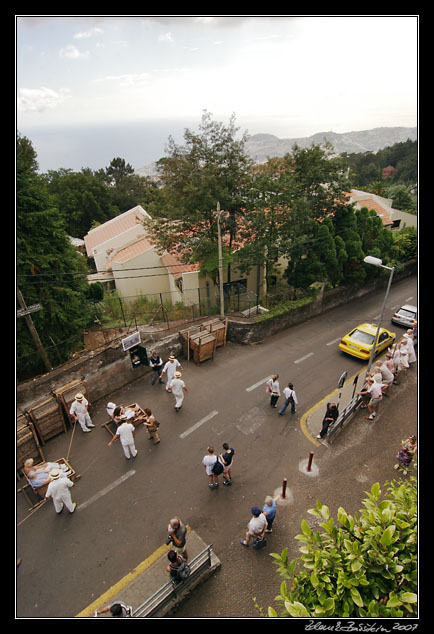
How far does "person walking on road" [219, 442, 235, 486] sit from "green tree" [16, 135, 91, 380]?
7.73m

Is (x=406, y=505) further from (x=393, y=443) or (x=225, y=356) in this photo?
(x=225, y=356)

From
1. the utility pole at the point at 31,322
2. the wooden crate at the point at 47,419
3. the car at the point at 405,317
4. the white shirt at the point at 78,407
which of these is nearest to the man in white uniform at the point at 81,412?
the white shirt at the point at 78,407

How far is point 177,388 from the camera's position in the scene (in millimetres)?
9945

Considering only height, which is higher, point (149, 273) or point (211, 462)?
point (149, 273)

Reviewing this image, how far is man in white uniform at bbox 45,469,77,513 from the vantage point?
6.96 meters

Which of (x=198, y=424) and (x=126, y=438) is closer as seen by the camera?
(x=126, y=438)

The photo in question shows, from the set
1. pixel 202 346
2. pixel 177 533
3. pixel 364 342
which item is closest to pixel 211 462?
pixel 177 533

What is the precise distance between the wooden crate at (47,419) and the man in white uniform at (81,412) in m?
0.43

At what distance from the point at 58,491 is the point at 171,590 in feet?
10.9

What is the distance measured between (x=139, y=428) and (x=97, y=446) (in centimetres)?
130

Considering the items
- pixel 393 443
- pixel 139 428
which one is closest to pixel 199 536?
pixel 139 428

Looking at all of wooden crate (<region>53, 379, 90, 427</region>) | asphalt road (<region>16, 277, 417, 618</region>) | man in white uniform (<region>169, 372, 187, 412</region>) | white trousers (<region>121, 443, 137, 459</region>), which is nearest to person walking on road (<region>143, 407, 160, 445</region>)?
asphalt road (<region>16, 277, 417, 618</region>)

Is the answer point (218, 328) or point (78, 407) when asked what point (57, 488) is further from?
point (218, 328)

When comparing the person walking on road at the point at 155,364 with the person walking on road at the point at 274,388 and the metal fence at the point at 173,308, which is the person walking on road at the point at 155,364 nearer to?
the metal fence at the point at 173,308
